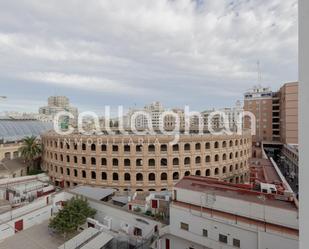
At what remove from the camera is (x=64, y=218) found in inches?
807

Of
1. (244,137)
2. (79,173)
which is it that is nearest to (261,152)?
(244,137)

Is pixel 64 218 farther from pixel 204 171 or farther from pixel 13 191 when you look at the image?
pixel 204 171

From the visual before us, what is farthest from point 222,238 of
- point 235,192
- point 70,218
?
point 70,218

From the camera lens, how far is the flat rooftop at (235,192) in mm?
15108

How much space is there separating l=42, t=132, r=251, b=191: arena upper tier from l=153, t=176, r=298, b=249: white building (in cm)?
1902

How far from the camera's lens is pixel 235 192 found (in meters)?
17.0

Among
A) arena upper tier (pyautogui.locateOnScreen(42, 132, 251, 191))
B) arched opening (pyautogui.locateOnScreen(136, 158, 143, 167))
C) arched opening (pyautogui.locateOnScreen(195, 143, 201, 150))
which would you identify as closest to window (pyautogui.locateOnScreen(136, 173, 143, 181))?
arena upper tier (pyautogui.locateOnScreen(42, 132, 251, 191))

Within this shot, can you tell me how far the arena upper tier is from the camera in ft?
125

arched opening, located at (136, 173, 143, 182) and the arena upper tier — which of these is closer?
the arena upper tier

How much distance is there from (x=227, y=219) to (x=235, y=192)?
2174 millimetres

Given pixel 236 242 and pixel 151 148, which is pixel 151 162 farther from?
pixel 236 242

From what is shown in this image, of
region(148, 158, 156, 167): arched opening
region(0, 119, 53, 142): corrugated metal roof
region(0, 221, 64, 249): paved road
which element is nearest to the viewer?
region(0, 221, 64, 249): paved road

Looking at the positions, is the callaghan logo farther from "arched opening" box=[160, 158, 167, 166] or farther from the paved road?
the paved road

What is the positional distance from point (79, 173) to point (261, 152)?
46.7m
